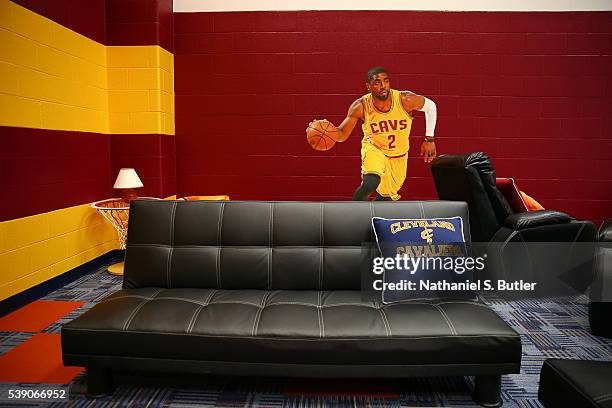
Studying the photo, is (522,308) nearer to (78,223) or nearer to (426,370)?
(426,370)

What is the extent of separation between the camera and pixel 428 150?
194 inches

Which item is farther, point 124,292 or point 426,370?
point 124,292

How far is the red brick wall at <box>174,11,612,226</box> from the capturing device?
480 cm

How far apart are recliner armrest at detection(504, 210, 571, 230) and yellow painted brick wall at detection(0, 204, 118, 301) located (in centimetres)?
345

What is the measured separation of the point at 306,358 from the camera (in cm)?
194

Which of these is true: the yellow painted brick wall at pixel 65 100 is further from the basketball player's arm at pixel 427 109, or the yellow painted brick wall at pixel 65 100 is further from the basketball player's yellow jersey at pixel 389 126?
the basketball player's arm at pixel 427 109

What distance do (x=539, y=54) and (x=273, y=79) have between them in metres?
2.74

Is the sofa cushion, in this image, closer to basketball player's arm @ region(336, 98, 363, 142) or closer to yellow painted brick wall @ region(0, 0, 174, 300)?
yellow painted brick wall @ region(0, 0, 174, 300)

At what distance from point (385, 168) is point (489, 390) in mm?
3171

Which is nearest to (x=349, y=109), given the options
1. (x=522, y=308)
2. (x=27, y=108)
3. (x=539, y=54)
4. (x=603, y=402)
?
(x=539, y=54)

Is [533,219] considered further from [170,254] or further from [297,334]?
[170,254]

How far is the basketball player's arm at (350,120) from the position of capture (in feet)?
16.2

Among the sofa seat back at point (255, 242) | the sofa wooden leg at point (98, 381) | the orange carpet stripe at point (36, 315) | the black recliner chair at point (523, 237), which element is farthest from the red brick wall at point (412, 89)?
the sofa wooden leg at point (98, 381)

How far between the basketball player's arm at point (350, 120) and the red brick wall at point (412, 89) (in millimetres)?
75
